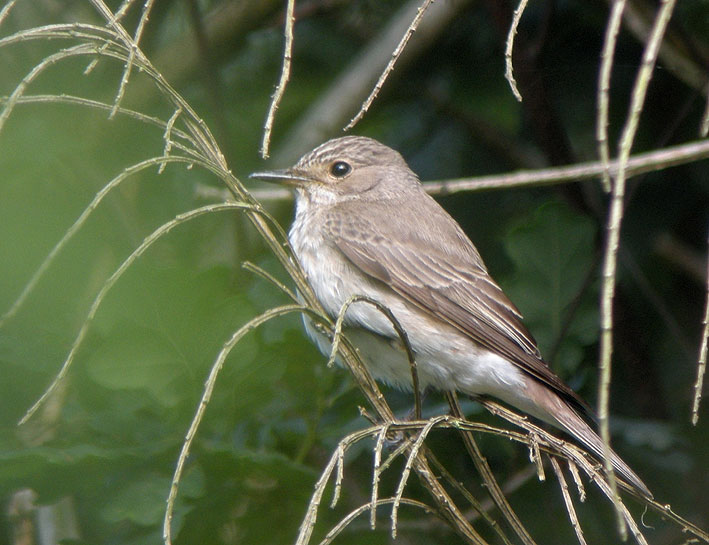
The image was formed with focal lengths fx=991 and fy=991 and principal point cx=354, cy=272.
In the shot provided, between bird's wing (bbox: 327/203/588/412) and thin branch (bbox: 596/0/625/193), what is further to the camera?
bird's wing (bbox: 327/203/588/412)

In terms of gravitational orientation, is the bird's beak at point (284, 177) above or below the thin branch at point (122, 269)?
above

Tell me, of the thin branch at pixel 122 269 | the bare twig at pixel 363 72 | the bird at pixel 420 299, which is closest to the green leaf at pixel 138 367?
the bird at pixel 420 299

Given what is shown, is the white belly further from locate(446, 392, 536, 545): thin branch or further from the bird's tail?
locate(446, 392, 536, 545): thin branch

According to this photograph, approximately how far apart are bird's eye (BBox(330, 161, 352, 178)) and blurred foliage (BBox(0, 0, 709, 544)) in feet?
1.61

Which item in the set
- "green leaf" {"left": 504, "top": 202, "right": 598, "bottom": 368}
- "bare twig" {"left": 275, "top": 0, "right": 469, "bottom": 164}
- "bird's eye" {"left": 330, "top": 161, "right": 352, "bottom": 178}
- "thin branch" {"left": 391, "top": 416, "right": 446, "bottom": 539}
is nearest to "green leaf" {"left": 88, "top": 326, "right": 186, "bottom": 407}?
"thin branch" {"left": 391, "top": 416, "right": 446, "bottom": 539}

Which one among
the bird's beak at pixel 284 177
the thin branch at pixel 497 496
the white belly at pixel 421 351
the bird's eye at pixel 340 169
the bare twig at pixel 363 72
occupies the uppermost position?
the bare twig at pixel 363 72

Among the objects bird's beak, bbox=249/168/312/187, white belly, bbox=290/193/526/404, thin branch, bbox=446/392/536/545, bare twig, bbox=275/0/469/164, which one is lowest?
thin branch, bbox=446/392/536/545

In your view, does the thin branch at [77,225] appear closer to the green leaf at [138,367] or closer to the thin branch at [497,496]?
the green leaf at [138,367]

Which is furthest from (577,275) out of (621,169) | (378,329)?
(621,169)

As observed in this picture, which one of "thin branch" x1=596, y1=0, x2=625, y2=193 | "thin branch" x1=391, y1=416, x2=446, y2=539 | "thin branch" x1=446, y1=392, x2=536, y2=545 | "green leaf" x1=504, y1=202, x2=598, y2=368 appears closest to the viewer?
"thin branch" x1=596, y1=0, x2=625, y2=193

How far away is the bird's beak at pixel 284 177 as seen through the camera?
4.13 metres

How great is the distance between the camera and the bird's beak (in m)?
4.13

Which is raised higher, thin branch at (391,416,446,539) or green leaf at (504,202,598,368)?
green leaf at (504,202,598,368)

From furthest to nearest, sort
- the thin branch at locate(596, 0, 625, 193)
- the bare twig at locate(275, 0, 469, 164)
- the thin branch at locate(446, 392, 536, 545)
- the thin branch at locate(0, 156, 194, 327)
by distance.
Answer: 1. the bare twig at locate(275, 0, 469, 164)
2. the thin branch at locate(446, 392, 536, 545)
3. the thin branch at locate(0, 156, 194, 327)
4. the thin branch at locate(596, 0, 625, 193)
